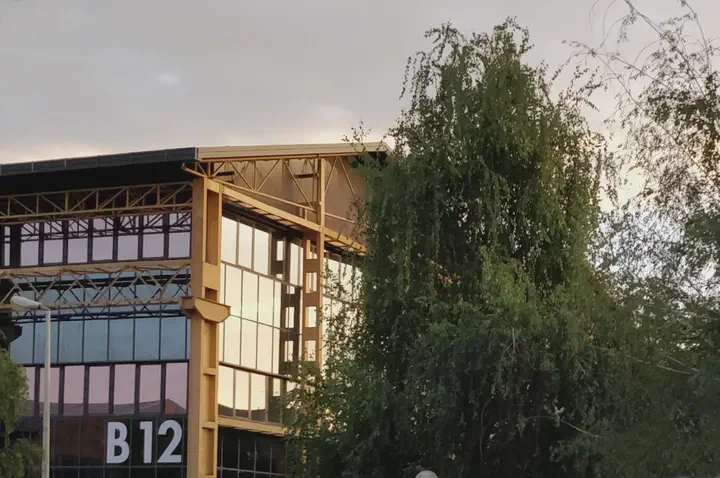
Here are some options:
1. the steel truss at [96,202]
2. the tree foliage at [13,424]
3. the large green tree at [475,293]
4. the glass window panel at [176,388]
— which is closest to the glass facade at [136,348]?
the glass window panel at [176,388]

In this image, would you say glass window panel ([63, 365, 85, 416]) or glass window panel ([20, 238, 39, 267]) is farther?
glass window panel ([20, 238, 39, 267])

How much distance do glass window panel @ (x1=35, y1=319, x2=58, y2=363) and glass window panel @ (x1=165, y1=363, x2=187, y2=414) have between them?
4.12 metres

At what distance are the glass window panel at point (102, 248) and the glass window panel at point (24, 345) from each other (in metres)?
3.47

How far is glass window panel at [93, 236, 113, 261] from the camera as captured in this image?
42.5 meters

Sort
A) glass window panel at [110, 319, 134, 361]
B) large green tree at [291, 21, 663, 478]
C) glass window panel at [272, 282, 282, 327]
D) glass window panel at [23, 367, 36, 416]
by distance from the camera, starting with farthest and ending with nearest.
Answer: glass window panel at [272, 282, 282, 327], glass window panel at [23, 367, 36, 416], glass window panel at [110, 319, 134, 361], large green tree at [291, 21, 663, 478]

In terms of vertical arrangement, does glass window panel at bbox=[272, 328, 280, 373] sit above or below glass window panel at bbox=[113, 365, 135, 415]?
above

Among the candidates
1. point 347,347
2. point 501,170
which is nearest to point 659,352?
point 501,170

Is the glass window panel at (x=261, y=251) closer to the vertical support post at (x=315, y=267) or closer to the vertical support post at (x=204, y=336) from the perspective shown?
the vertical support post at (x=315, y=267)

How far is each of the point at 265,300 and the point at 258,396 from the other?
3.17 meters

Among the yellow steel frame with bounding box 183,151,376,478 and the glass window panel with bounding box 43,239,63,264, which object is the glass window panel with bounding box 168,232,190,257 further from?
the glass window panel with bounding box 43,239,63,264

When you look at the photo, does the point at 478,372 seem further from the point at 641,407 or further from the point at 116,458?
the point at 116,458

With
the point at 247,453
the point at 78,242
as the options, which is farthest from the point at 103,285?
the point at 247,453

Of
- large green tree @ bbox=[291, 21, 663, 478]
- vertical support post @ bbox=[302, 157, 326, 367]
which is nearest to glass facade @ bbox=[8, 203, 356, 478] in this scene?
vertical support post @ bbox=[302, 157, 326, 367]

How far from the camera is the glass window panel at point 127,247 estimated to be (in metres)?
42.2
